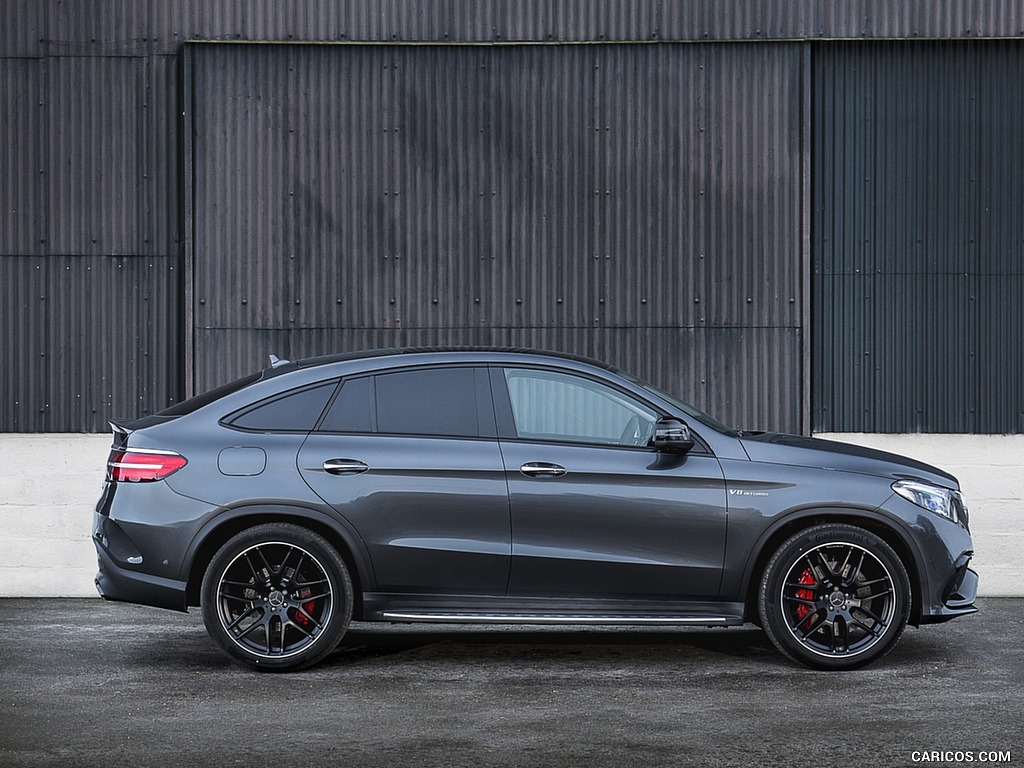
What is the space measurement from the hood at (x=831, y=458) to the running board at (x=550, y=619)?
94 centimetres

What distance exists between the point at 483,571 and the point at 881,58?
261 inches

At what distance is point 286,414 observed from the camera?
27.0 ft

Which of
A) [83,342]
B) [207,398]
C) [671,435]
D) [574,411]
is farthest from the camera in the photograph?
[83,342]

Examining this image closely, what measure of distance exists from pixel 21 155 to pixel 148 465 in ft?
17.3

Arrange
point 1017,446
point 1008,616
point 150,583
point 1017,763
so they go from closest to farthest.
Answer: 1. point 1017,763
2. point 150,583
3. point 1008,616
4. point 1017,446

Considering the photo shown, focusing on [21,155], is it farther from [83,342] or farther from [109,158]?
[83,342]

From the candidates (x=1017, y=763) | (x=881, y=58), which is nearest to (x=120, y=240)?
(x=881, y=58)

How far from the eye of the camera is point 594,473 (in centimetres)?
806

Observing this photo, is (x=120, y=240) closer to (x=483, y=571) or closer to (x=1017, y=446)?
(x=483, y=571)

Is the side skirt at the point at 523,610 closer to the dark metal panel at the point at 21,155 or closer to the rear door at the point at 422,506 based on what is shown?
the rear door at the point at 422,506

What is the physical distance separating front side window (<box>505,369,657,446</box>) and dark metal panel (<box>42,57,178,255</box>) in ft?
16.9

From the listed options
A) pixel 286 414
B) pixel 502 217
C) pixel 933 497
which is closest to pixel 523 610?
pixel 286 414

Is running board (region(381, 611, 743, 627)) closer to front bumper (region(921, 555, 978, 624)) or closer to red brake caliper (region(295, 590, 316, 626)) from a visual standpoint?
red brake caliper (region(295, 590, 316, 626))

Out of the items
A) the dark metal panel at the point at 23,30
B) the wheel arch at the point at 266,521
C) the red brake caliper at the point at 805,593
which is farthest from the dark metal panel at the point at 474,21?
the red brake caliper at the point at 805,593
